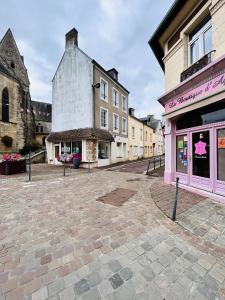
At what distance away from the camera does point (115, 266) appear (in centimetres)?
217

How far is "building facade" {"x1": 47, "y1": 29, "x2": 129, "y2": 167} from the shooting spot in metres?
14.2

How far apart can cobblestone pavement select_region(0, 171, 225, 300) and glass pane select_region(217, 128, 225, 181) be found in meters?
2.41

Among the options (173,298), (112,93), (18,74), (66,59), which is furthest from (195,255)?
(18,74)

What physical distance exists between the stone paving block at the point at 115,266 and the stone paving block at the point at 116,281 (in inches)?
3.9

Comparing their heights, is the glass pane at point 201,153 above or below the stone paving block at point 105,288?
above

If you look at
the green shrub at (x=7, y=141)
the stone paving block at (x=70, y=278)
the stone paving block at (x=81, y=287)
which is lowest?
the stone paving block at (x=70, y=278)

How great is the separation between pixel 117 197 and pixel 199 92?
4.33m

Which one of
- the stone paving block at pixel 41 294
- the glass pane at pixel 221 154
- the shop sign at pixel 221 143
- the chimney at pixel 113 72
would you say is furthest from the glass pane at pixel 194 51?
the chimney at pixel 113 72

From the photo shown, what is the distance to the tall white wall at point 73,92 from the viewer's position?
14406mm

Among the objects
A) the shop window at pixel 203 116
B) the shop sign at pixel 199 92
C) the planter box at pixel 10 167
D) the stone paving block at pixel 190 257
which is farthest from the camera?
the planter box at pixel 10 167

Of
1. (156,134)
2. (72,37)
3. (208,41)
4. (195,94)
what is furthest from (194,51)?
(156,134)

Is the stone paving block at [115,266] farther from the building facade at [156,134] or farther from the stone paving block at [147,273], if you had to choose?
the building facade at [156,134]

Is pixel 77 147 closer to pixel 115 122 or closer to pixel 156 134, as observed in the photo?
pixel 115 122

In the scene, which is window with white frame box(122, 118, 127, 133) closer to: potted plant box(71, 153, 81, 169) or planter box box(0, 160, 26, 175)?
potted plant box(71, 153, 81, 169)
